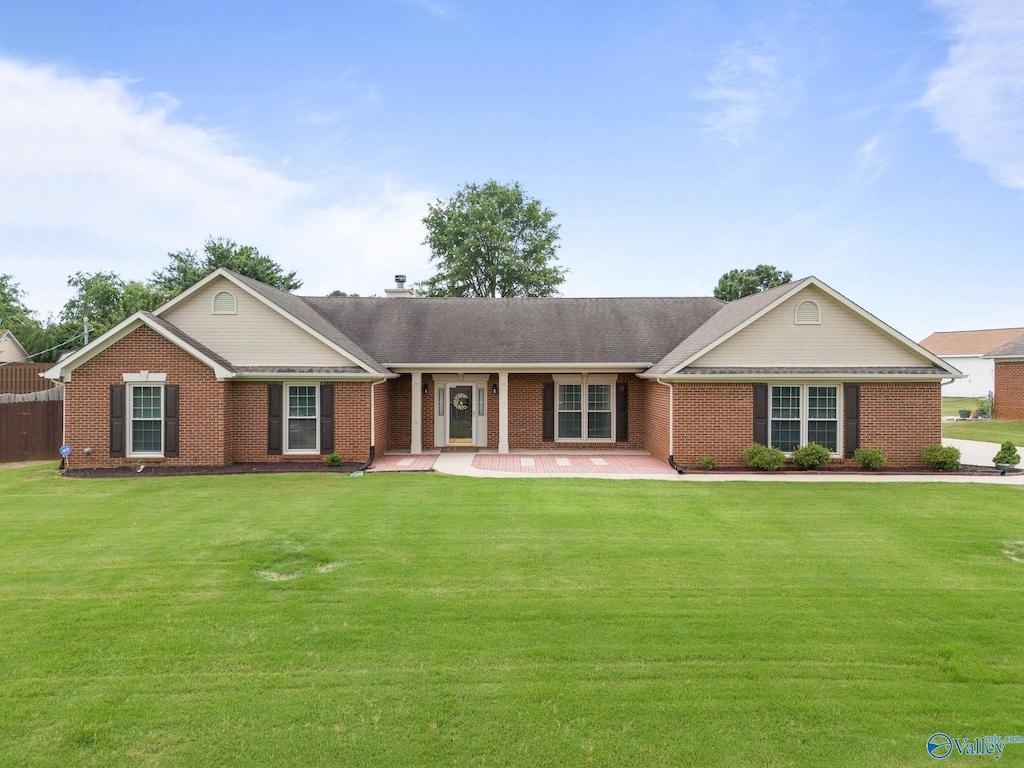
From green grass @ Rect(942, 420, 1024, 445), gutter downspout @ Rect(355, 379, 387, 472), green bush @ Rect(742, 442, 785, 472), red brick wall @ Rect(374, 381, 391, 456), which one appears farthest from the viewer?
green grass @ Rect(942, 420, 1024, 445)

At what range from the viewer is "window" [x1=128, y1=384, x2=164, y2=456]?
540 inches

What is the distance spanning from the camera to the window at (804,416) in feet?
46.4

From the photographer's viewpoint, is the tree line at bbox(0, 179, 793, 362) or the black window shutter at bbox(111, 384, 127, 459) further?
the tree line at bbox(0, 179, 793, 362)

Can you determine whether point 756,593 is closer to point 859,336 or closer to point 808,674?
point 808,674

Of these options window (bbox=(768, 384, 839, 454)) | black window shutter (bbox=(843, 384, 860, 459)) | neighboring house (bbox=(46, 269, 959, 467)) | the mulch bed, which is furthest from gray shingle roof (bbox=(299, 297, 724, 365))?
black window shutter (bbox=(843, 384, 860, 459))

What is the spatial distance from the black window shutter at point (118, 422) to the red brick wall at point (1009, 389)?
120 ft

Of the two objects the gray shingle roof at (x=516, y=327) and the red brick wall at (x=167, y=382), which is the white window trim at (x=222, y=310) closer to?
the red brick wall at (x=167, y=382)

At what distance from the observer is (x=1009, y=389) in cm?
2697

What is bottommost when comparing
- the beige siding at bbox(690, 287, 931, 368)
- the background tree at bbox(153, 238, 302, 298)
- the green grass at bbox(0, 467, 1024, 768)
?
the green grass at bbox(0, 467, 1024, 768)

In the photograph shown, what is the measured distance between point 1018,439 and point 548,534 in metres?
22.5

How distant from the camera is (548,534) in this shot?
26.8 ft

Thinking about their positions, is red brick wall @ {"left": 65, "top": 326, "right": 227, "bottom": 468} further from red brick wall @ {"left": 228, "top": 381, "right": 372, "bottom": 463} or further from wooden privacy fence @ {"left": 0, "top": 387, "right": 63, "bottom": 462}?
wooden privacy fence @ {"left": 0, "top": 387, "right": 63, "bottom": 462}

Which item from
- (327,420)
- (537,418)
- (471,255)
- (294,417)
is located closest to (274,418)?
(294,417)

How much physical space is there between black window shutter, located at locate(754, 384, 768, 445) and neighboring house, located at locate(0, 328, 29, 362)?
36797 millimetres
